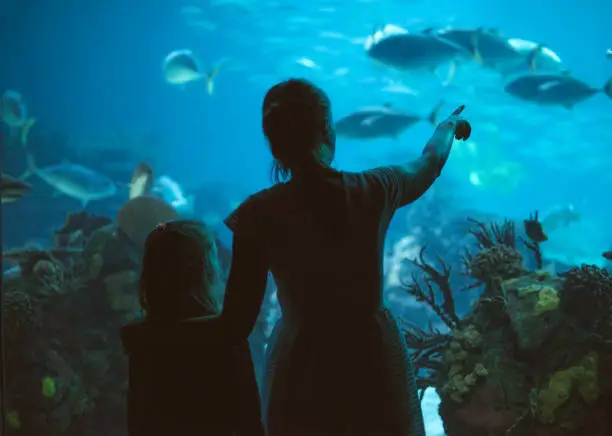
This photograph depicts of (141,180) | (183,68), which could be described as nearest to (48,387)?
(141,180)

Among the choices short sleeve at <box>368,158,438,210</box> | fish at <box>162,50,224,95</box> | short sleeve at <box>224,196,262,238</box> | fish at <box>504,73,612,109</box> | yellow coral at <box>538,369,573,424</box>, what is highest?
fish at <box>162,50,224,95</box>

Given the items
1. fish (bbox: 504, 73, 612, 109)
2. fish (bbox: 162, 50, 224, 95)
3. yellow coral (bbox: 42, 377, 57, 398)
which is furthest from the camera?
fish (bbox: 162, 50, 224, 95)

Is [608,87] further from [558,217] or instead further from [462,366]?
[558,217]

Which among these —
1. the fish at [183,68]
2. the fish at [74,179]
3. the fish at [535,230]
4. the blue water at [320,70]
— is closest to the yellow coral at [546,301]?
the fish at [535,230]

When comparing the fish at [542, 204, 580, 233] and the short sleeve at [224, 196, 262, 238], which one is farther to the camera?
the fish at [542, 204, 580, 233]

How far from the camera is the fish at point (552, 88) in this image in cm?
597

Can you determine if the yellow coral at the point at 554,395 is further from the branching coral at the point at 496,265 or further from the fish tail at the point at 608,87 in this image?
the fish tail at the point at 608,87

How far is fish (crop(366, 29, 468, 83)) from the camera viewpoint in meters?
6.62

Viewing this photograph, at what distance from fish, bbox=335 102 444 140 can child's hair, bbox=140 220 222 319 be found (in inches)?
212

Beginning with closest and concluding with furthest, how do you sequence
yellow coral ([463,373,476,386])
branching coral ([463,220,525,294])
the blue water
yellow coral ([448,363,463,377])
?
1. yellow coral ([463,373,476,386])
2. yellow coral ([448,363,463,377])
3. branching coral ([463,220,525,294])
4. the blue water

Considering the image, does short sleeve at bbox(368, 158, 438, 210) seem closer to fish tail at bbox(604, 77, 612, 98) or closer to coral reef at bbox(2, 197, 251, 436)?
coral reef at bbox(2, 197, 251, 436)

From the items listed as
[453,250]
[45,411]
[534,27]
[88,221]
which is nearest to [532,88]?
[453,250]

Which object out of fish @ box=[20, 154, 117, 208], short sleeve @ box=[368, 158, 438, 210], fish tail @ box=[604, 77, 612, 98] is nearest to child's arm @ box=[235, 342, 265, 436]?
short sleeve @ box=[368, 158, 438, 210]

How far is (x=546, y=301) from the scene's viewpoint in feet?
11.0
